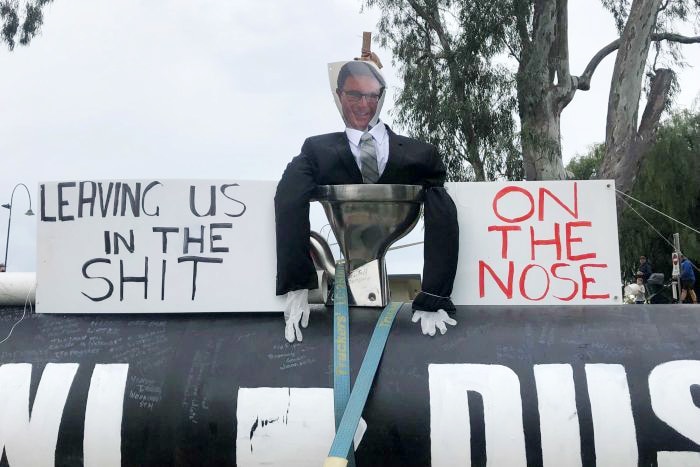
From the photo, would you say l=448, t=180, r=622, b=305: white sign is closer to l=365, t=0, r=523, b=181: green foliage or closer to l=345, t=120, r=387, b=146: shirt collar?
l=345, t=120, r=387, b=146: shirt collar

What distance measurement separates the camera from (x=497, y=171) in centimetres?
1686

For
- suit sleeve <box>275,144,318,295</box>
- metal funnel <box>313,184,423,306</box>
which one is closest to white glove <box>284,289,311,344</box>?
suit sleeve <box>275,144,318,295</box>

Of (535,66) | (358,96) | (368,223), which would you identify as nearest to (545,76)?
(535,66)

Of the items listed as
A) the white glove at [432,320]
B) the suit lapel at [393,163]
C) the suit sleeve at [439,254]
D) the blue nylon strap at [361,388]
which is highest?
the suit lapel at [393,163]

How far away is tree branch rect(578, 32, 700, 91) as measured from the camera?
1688cm

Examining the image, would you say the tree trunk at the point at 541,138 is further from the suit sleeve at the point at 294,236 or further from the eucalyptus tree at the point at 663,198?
the suit sleeve at the point at 294,236

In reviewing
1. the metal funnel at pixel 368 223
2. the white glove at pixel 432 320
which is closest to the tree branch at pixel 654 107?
the metal funnel at pixel 368 223

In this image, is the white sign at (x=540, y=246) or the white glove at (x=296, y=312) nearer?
the white glove at (x=296, y=312)

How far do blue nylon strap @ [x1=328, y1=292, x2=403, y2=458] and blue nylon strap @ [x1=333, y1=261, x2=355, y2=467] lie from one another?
0.03 metres

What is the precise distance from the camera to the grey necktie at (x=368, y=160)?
305cm

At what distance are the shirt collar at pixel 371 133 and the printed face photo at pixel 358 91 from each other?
1.2 inches

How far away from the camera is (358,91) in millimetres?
3182

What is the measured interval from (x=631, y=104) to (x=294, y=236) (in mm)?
13956

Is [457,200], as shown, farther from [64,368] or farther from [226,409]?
[64,368]
